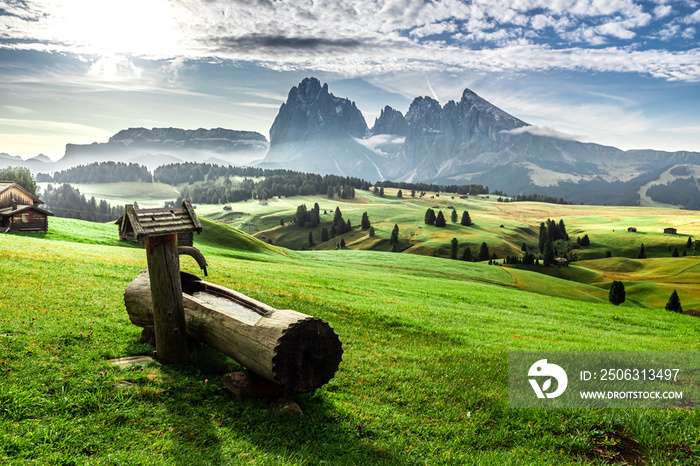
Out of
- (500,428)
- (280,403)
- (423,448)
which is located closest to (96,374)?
(280,403)

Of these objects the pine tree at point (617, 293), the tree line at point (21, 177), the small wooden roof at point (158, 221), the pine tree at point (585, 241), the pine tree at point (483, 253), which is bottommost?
the pine tree at point (483, 253)

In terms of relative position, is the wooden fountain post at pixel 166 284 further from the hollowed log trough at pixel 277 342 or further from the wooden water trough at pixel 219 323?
the hollowed log trough at pixel 277 342

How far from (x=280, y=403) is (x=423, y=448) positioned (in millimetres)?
3369

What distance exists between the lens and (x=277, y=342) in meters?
8.49

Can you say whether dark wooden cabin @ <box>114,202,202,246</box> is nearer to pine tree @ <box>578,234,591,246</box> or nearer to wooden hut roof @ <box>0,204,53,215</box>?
wooden hut roof @ <box>0,204,53,215</box>

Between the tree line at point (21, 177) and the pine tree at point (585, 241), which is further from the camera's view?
the pine tree at point (585, 241)

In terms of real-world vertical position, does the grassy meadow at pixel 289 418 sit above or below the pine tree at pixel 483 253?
above

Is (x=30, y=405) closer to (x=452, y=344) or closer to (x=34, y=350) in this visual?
(x=34, y=350)

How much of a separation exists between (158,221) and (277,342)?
4.85 meters

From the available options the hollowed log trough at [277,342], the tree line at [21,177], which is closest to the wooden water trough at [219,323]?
the hollowed log trough at [277,342]

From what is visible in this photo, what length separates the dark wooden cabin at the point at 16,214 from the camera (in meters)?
62.2

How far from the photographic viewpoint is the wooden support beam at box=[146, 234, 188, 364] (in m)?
10.3

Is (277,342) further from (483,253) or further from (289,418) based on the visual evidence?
(483,253)

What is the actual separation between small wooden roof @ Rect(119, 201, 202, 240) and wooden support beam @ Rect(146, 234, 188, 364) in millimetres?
364
